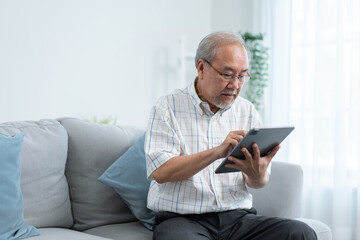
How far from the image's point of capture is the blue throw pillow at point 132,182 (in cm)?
186

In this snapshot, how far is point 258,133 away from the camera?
4.58ft

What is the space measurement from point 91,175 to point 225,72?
2.40 feet

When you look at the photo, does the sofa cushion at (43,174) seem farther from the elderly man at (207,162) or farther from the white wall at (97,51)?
the white wall at (97,51)

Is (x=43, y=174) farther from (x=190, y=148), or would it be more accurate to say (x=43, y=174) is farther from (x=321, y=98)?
(x=321, y=98)

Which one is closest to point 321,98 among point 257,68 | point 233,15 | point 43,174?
point 257,68

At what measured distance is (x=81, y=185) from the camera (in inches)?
73.4

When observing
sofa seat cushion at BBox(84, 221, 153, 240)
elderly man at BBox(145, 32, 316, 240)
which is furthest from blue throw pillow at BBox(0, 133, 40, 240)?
elderly man at BBox(145, 32, 316, 240)

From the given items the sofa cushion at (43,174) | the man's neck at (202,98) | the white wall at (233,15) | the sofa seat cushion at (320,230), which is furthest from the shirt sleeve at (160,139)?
the white wall at (233,15)

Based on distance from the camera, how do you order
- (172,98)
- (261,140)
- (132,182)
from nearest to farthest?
(261,140), (172,98), (132,182)

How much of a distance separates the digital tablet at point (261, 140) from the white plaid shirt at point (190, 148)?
149 millimetres

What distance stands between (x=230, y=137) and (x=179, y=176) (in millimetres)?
246

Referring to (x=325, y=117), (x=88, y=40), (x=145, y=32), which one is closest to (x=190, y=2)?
(x=145, y=32)

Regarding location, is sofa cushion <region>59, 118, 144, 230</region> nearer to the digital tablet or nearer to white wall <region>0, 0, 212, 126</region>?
the digital tablet

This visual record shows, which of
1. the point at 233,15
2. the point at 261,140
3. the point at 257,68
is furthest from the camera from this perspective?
the point at 233,15
